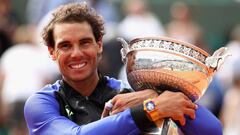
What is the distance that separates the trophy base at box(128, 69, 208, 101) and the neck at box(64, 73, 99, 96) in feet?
1.08

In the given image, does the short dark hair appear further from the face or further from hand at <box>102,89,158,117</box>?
hand at <box>102,89,158,117</box>

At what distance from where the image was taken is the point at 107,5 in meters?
10.8

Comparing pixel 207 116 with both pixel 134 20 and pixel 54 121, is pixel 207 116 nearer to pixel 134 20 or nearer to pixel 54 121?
pixel 54 121

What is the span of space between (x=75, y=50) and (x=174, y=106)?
1.98ft

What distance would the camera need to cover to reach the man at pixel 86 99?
15.1ft

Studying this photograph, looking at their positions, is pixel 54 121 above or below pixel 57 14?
below

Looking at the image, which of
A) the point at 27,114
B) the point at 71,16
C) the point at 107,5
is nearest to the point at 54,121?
the point at 27,114

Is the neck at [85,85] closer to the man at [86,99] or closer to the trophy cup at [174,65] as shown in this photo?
the man at [86,99]

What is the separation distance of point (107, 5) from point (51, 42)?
5.82 m

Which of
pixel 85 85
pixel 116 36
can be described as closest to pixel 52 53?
pixel 85 85

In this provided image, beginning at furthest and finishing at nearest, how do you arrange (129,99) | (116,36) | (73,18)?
(116,36)
(73,18)
(129,99)

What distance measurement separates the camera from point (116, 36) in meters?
9.90

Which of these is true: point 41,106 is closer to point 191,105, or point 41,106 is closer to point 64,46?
point 64,46

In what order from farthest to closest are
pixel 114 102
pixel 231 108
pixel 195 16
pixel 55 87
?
1. pixel 195 16
2. pixel 231 108
3. pixel 55 87
4. pixel 114 102
